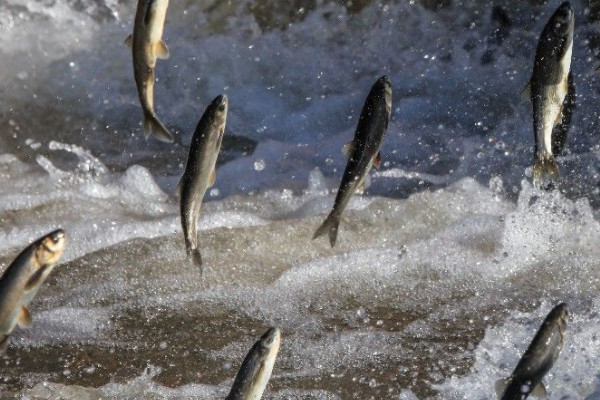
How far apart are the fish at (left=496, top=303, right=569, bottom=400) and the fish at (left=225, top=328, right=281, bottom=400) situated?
0.73 m

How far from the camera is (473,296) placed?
4.35m

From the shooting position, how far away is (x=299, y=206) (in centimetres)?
491

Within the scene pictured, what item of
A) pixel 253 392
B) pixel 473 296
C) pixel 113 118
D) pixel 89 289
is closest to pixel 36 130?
pixel 113 118

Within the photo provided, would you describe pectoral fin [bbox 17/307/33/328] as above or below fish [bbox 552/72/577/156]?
below

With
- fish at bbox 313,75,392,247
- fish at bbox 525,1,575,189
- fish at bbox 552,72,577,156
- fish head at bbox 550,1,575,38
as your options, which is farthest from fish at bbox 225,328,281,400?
fish at bbox 552,72,577,156

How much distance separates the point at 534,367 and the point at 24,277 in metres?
1.60

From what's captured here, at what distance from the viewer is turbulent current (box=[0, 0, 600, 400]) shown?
4.07 meters

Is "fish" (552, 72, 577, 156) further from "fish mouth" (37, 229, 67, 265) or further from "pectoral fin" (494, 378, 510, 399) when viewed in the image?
"fish mouth" (37, 229, 67, 265)

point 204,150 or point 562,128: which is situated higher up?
point 204,150

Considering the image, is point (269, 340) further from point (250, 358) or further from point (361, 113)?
point (361, 113)

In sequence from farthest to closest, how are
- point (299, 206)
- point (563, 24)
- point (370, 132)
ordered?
point (299, 206), point (563, 24), point (370, 132)

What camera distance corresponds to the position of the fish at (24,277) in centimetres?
297

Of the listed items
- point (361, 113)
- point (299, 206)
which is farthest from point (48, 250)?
point (299, 206)

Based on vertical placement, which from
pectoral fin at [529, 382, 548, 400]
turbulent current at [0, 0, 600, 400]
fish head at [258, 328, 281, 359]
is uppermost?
A: pectoral fin at [529, 382, 548, 400]
